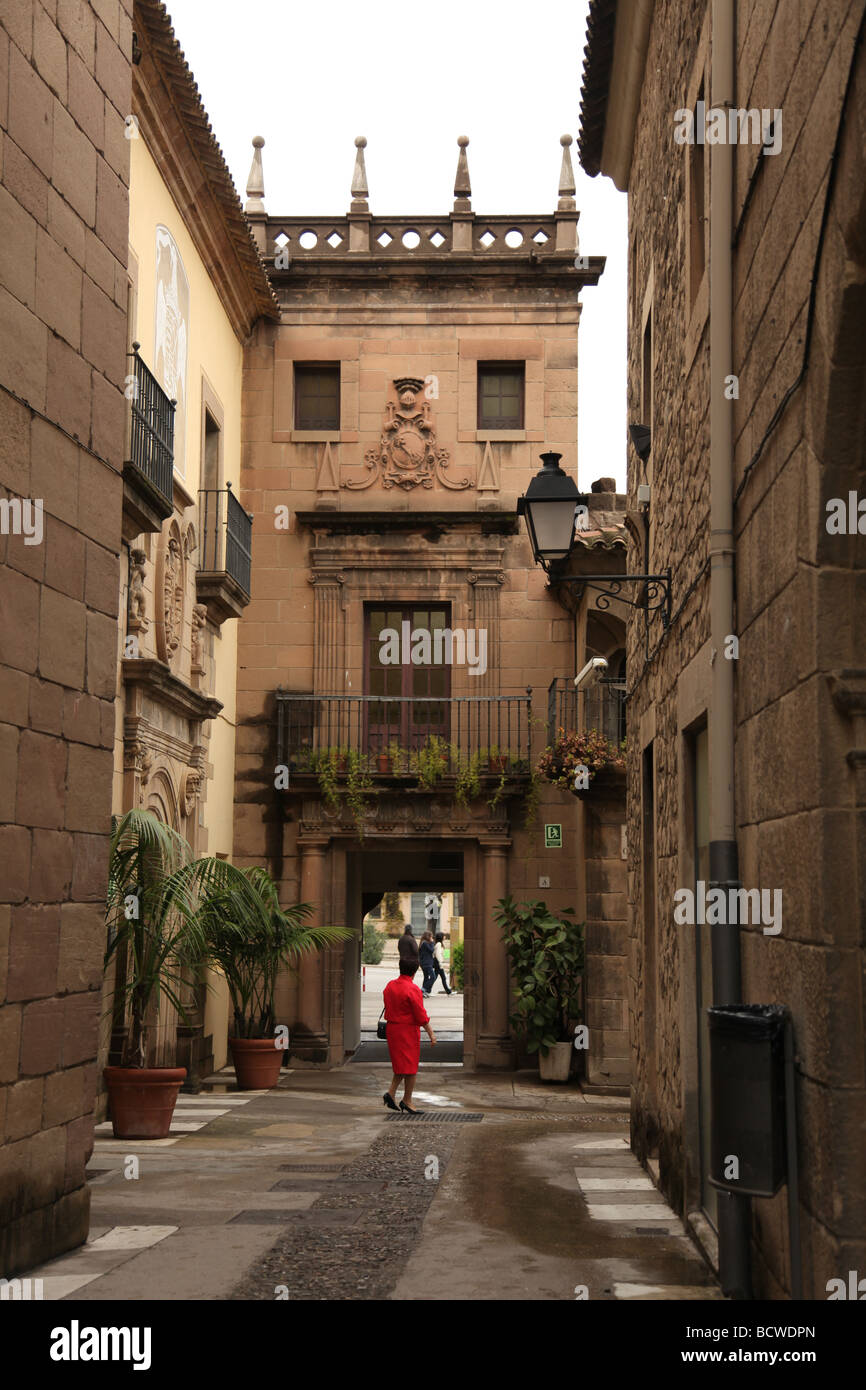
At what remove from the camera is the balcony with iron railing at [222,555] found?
14.7 m

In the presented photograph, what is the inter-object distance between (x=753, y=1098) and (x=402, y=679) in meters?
13.1

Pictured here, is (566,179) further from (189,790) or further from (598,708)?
(189,790)

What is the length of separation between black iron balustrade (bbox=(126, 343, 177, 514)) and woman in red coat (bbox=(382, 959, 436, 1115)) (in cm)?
417

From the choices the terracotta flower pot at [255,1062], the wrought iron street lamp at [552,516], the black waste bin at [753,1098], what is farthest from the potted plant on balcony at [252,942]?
the black waste bin at [753,1098]

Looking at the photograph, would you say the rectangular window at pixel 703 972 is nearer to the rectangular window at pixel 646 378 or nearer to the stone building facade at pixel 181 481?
the rectangular window at pixel 646 378

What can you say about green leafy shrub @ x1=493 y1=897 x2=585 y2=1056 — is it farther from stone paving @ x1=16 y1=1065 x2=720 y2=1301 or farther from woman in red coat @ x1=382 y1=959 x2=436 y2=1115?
woman in red coat @ x1=382 y1=959 x2=436 y2=1115

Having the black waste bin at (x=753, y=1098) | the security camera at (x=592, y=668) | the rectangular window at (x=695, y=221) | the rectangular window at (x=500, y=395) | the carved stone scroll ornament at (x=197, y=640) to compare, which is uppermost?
the rectangular window at (x=500, y=395)

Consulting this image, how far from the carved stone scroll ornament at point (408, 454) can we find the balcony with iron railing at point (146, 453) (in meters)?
5.05

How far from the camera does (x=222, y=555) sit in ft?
50.3

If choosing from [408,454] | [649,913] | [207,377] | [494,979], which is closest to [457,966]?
[494,979]

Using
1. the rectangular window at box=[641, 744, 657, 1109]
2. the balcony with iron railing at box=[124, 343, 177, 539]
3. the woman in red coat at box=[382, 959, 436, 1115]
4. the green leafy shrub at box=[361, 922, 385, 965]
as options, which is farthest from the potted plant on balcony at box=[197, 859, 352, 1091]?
the green leafy shrub at box=[361, 922, 385, 965]

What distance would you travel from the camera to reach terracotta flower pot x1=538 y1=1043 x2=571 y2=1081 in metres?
15.3
